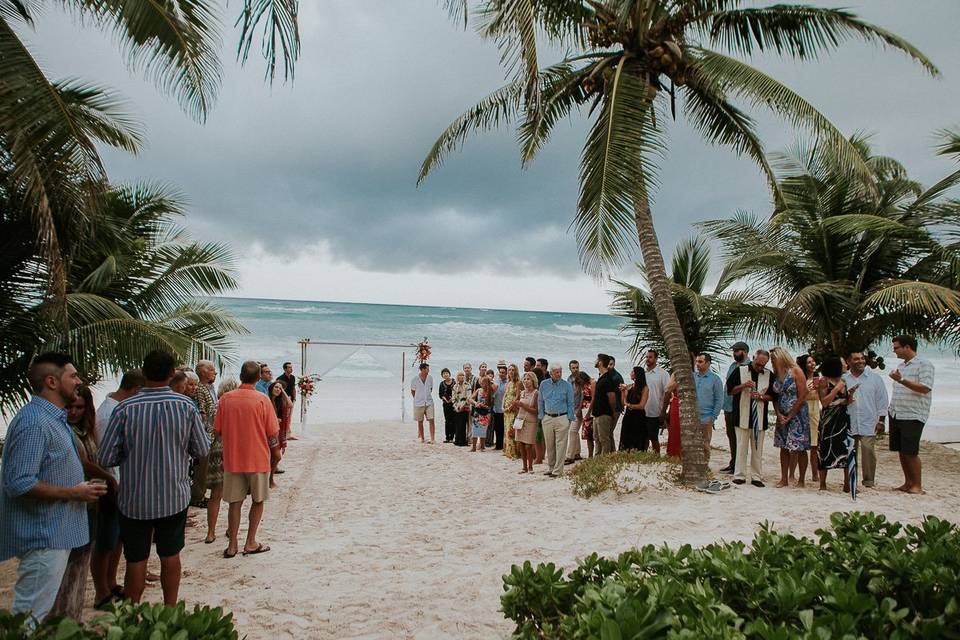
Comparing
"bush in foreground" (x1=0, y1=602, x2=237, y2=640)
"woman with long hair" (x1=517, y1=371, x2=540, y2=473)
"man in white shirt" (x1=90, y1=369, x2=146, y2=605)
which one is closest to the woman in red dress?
"woman with long hair" (x1=517, y1=371, x2=540, y2=473)

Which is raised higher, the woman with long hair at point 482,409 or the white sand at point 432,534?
the woman with long hair at point 482,409

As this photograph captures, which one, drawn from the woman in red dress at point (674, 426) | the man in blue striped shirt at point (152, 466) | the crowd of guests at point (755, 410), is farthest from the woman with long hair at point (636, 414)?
the man in blue striped shirt at point (152, 466)

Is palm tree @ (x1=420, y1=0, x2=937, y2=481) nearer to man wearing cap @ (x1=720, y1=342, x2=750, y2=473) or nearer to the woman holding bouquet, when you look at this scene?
man wearing cap @ (x1=720, y1=342, x2=750, y2=473)

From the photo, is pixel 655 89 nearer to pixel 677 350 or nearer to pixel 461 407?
pixel 677 350

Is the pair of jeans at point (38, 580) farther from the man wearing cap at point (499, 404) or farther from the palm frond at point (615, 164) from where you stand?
the man wearing cap at point (499, 404)

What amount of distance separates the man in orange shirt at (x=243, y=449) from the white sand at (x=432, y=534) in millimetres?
467

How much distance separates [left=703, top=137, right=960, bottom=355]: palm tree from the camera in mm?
10828

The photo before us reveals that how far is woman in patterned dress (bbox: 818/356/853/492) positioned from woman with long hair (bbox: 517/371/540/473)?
13.2 feet

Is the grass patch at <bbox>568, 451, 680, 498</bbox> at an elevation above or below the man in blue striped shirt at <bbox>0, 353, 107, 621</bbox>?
below

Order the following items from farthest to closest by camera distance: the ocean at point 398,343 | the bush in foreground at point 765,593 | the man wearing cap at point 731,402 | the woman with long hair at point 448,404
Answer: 1. the ocean at point 398,343
2. the woman with long hair at point 448,404
3. the man wearing cap at point 731,402
4. the bush in foreground at point 765,593

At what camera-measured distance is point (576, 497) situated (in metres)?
7.63

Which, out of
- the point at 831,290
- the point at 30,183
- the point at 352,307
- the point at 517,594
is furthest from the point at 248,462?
the point at 352,307

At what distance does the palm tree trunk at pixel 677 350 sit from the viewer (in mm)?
7824

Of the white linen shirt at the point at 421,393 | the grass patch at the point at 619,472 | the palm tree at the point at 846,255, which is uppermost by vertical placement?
the palm tree at the point at 846,255
